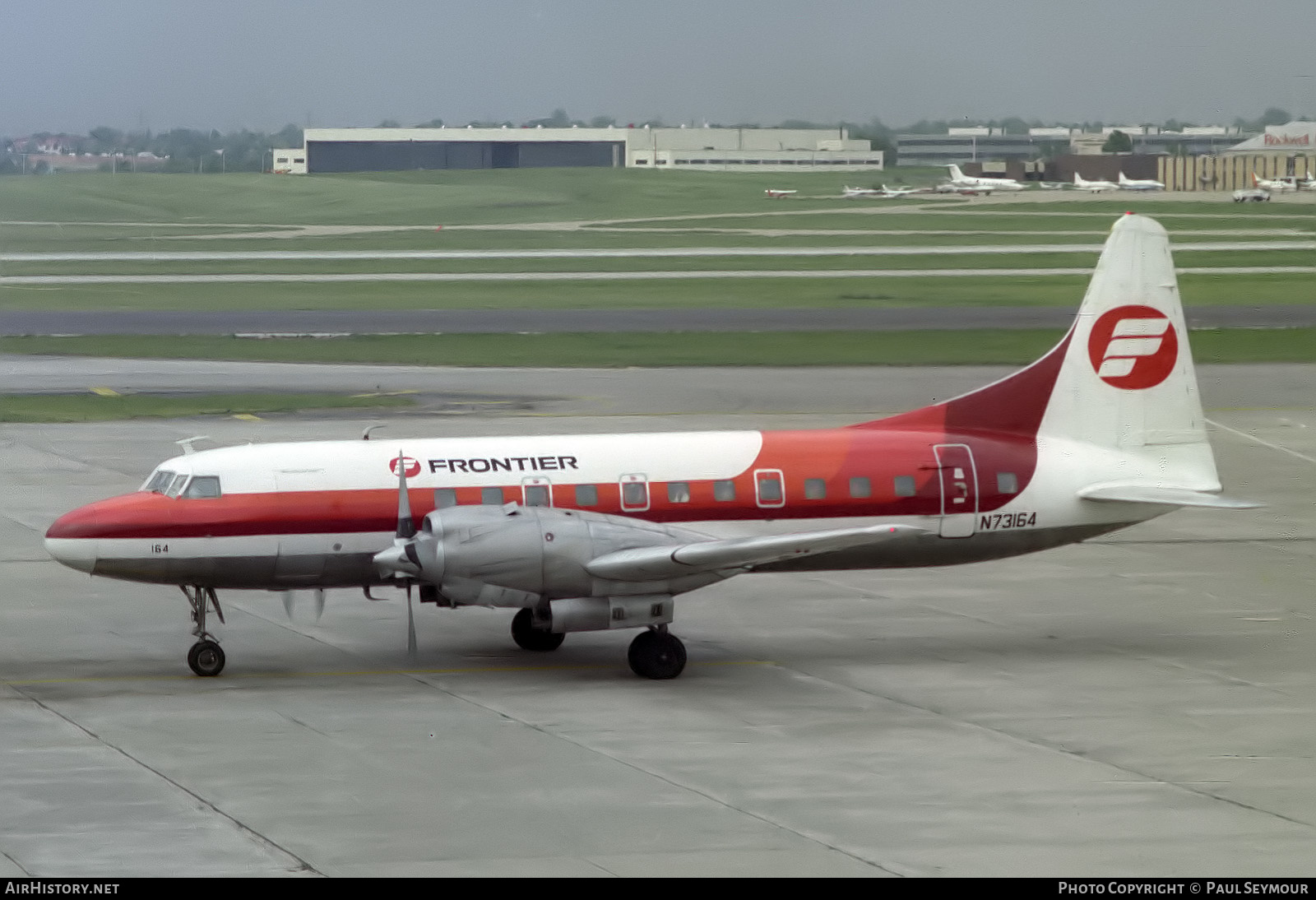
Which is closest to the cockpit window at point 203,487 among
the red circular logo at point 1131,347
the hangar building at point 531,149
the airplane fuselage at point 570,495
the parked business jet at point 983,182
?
the airplane fuselage at point 570,495

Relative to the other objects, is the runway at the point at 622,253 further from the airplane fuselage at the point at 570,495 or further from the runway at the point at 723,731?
the airplane fuselage at the point at 570,495

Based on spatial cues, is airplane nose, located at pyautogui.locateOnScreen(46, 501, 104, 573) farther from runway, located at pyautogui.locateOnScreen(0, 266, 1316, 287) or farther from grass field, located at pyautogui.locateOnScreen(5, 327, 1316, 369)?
runway, located at pyautogui.locateOnScreen(0, 266, 1316, 287)

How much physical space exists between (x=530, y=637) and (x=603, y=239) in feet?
258

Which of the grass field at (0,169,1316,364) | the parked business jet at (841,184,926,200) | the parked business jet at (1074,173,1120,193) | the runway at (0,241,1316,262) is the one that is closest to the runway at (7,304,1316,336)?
the grass field at (0,169,1316,364)

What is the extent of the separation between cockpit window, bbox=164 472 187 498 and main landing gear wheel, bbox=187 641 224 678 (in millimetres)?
1914

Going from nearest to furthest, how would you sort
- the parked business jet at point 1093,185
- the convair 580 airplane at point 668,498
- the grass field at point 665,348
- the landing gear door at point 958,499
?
the convair 580 airplane at point 668,498 < the landing gear door at point 958,499 < the grass field at point 665,348 < the parked business jet at point 1093,185

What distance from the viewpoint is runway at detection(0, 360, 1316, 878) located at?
15.1 metres

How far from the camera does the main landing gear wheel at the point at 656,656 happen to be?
21359mm

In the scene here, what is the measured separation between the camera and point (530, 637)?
23141mm

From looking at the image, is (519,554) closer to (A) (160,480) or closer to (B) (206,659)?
(B) (206,659)

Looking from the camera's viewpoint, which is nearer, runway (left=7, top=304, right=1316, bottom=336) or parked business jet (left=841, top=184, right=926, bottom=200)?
runway (left=7, top=304, right=1316, bottom=336)

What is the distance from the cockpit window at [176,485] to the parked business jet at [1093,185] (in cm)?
10557

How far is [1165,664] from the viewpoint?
22.4 metres

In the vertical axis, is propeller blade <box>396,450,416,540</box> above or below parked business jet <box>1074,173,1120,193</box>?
below
